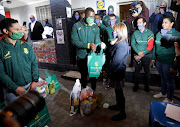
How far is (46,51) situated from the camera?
4996 mm

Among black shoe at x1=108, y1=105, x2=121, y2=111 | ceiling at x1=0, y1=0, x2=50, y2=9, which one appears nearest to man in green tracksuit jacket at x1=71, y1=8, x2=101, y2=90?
black shoe at x1=108, y1=105, x2=121, y2=111

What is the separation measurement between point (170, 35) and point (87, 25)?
1.57 m

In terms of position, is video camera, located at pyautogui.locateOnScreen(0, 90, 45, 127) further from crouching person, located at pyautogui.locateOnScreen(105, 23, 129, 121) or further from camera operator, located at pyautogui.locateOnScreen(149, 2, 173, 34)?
camera operator, located at pyautogui.locateOnScreen(149, 2, 173, 34)

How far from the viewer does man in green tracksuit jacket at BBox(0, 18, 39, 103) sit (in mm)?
1653

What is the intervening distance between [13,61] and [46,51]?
3400 millimetres

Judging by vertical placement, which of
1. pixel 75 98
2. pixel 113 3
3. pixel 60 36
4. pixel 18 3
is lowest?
pixel 75 98

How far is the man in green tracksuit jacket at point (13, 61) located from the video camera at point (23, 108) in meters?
0.92

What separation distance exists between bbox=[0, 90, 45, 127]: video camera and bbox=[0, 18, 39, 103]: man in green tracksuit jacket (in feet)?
3.00

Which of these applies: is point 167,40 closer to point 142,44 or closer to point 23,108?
point 142,44

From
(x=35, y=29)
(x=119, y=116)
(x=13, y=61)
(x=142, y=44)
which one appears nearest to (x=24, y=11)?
(x=35, y=29)

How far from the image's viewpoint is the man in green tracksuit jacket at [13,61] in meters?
1.65

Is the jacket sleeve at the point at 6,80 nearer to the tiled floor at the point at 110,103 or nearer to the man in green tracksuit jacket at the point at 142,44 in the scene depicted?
the tiled floor at the point at 110,103

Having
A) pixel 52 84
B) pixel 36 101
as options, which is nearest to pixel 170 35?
pixel 36 101

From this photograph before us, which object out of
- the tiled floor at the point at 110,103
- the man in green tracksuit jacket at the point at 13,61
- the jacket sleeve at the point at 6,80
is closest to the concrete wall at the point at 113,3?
the tiled floor at the point at 110,103
